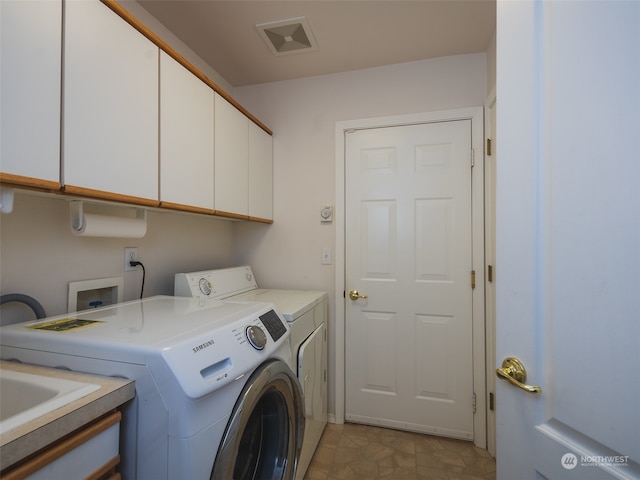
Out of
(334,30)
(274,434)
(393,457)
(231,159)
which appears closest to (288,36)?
(334,30)

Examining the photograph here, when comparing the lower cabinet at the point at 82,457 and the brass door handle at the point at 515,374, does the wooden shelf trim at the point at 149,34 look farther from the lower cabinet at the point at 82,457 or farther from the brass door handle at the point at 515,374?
the brass door handle at the point at 515,374

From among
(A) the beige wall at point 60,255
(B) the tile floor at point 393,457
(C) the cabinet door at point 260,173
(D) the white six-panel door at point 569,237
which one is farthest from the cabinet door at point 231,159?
(B) the tile floor at point 393,457

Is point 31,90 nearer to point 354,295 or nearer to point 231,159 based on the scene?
point 231,159

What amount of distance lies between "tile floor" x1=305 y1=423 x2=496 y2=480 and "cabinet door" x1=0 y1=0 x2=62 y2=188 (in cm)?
185

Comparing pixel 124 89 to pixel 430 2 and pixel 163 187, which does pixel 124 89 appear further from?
pixel 430 2

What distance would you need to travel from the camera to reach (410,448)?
5.95 ft

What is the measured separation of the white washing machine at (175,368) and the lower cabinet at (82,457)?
0.05 metres

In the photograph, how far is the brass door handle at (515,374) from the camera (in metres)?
0.65

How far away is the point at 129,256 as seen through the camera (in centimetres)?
144

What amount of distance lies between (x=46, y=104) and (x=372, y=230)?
1.71m

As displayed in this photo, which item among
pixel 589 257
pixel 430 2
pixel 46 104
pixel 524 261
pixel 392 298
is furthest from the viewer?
pixel 392 298

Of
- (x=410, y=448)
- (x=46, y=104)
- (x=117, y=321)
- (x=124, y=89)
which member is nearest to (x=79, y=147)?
(x=46, y=104)

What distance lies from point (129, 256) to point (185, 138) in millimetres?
654

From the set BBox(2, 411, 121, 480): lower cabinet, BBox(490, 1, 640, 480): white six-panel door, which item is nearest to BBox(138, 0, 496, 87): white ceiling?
BBox(490, 1, 640, 480): white six-panel door
